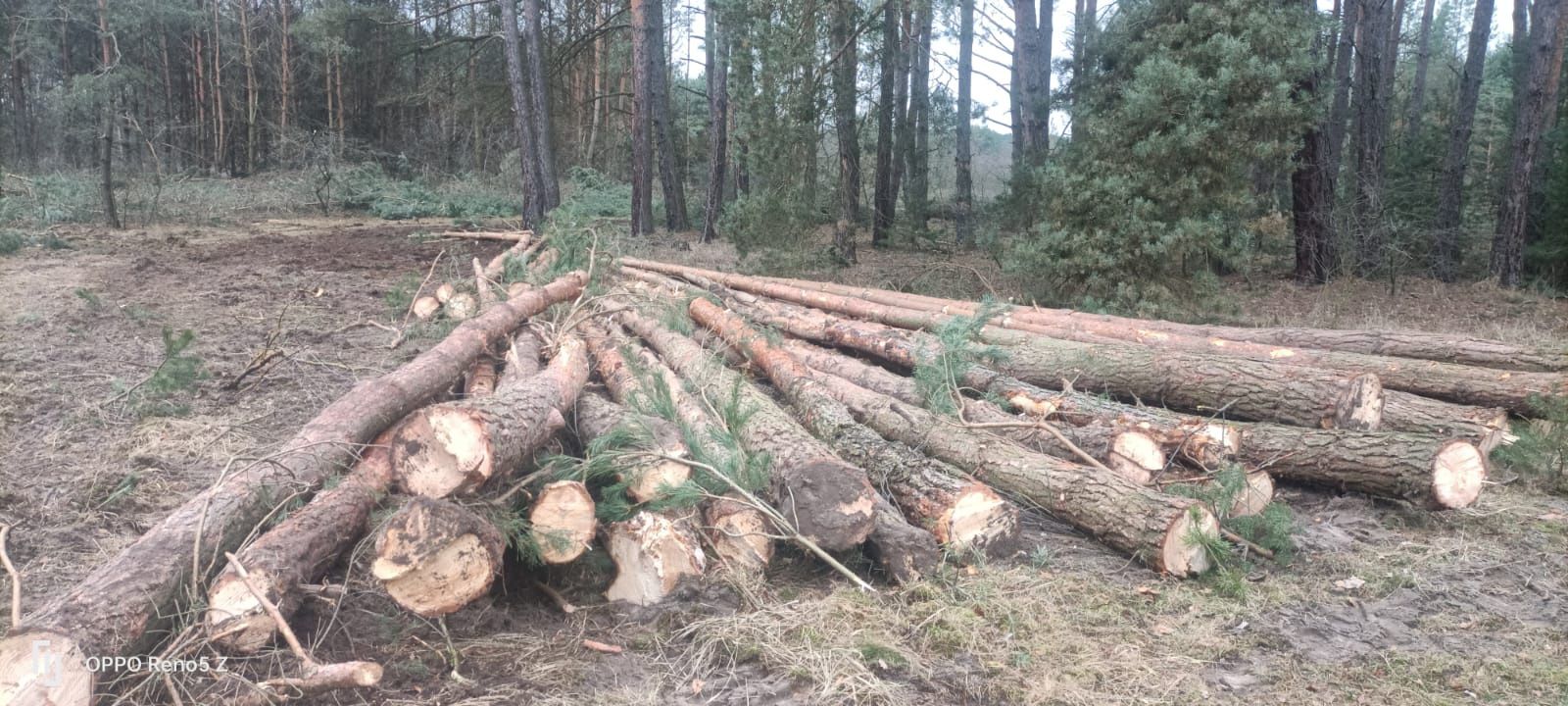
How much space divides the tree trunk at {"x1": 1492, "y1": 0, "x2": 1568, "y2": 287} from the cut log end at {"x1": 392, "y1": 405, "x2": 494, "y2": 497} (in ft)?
46.8

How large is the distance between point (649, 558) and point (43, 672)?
182cm

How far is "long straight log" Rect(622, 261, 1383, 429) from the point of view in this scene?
4941 millimetres

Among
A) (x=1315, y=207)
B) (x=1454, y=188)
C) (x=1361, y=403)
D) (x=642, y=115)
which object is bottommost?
(x=1361, y=403)

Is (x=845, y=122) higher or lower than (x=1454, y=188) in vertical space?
higher

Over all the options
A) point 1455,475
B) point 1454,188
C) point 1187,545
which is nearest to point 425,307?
point 1187,545

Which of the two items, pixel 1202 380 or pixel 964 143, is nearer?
pixel 1202 380

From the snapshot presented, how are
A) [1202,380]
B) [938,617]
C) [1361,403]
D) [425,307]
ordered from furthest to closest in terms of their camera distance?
[425,307], [1202,380], [1361,403], [938,617]

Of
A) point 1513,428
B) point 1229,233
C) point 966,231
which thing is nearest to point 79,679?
point 1513,428

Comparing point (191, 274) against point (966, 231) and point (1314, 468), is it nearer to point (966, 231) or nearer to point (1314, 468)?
point (1314, 468)

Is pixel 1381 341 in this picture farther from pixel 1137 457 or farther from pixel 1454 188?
pixel 1454 188

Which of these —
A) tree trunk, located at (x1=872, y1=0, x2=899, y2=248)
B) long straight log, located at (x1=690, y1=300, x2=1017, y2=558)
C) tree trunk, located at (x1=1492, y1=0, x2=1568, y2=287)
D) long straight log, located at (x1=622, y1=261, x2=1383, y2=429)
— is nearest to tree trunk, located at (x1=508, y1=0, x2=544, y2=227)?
tree trunk, located at (x1=872, y1=0, x2=899, y2=248)

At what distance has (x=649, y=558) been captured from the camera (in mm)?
3516

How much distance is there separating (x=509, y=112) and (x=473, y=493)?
17.9 meters

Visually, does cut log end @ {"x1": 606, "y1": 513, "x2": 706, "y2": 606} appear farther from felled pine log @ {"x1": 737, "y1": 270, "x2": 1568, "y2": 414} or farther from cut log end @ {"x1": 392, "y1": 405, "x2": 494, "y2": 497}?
felled pine log @ {"x1": 737, "y1": 270, "x2": 1568, "y2": 414}
